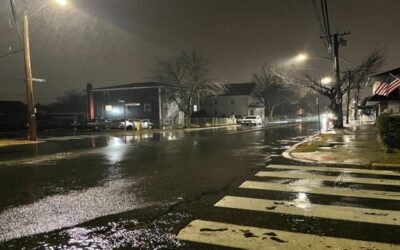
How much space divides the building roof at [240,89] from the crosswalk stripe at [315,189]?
81.7 meters

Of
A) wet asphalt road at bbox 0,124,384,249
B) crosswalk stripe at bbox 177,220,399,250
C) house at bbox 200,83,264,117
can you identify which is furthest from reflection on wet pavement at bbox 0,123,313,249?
house at bbox 200,83,264,117

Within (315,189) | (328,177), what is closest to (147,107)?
(328,177)

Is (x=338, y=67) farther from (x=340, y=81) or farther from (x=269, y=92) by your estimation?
(x=269, y=92)

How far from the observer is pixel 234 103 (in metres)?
91.7

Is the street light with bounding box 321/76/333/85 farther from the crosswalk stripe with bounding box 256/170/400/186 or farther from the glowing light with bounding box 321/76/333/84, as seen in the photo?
the crosswalk stripe with bounding box 256/170/400/186

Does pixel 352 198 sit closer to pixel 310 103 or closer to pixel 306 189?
pixel 306 189

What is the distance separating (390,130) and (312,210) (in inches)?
380

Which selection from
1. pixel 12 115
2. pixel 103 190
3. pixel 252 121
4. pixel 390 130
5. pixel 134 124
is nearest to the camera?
pixel 103 190

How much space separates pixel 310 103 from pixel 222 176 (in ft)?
400

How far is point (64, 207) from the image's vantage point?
7531 mm

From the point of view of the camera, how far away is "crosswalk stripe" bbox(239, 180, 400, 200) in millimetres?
8227

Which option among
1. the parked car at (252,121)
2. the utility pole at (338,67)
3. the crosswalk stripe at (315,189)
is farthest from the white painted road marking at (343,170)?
the parked car at (252,121)

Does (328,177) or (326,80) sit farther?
(326,80)

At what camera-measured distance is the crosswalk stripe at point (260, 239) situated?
5.14 meters
